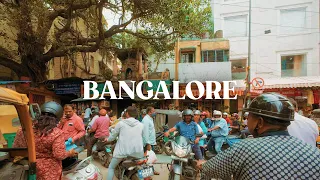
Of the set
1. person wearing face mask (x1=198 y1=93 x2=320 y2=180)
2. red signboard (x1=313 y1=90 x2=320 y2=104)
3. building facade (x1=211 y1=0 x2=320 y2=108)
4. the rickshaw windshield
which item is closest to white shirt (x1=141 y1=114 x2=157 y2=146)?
the rickshaw windshield

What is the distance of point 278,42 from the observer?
58.6 ft

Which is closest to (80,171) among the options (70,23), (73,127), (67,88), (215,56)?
(73,127)

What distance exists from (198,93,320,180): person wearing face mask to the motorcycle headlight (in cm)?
263

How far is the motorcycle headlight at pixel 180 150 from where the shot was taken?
13.9 feet

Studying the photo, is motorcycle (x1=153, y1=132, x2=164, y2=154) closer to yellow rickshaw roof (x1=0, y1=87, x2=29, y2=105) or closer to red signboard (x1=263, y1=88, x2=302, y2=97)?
yellow rickshaw roof (x1=0, y1=87, x2=29, y2=105)

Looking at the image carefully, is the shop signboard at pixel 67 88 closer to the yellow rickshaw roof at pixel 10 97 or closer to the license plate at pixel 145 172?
the license plate at pixel 145 172

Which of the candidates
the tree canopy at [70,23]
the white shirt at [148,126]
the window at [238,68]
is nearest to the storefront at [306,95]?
the window at [238,68]

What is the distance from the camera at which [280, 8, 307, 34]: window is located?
17344 millimetres

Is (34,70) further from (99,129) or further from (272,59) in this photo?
(272,59)

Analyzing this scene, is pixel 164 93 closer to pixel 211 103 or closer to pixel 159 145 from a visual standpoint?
pixel 211 103

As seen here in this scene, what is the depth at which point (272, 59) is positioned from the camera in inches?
703

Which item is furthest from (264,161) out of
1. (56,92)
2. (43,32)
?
(56,92)

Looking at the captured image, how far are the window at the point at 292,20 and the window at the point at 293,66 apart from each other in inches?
80.0

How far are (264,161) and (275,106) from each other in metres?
0.39
